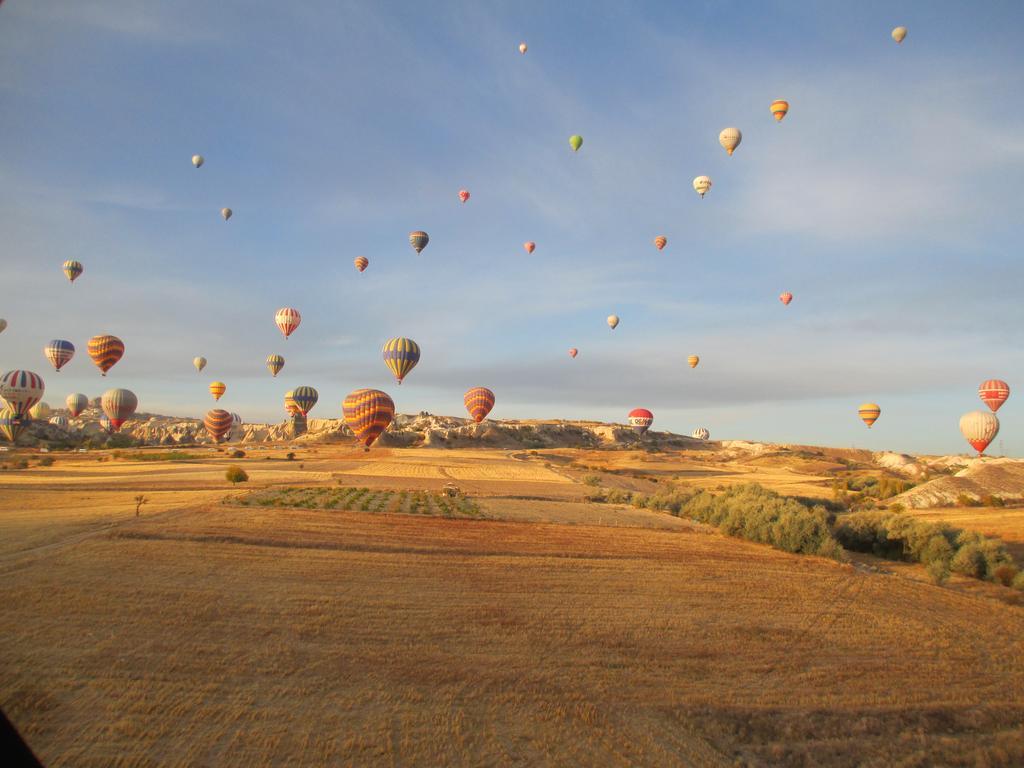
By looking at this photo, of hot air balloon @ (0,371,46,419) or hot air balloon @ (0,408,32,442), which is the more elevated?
hot air balloon @ (0,371,46,419)

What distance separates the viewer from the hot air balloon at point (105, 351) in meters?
71.6

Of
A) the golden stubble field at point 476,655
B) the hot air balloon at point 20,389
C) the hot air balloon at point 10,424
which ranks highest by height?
the hot air balloon at point 20,389

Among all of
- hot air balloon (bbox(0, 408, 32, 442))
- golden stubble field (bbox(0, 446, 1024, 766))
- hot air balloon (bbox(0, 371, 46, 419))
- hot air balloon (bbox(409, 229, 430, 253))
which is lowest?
golden stubble field (bbox(0, 446, 1024, 766))

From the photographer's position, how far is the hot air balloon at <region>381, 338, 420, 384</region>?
62906 millimetres

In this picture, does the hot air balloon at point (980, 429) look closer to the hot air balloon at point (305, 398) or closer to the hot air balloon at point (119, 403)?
the hot air balloon at point (305, 398)

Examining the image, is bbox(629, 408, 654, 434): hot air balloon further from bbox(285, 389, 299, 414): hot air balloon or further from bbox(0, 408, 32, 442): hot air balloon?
bbox(0, 408, 32, 442): hot air balloon

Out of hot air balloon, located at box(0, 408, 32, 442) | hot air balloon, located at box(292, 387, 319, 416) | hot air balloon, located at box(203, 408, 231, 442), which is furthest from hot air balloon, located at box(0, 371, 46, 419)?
hot air balloon, located at box(292, 387, 319, 416)

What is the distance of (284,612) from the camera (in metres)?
12.1

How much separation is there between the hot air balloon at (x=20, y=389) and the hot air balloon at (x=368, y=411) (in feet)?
153

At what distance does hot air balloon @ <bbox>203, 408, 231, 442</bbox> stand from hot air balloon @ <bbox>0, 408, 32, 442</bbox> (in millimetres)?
24016

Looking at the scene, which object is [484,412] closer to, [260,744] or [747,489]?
[747,489]

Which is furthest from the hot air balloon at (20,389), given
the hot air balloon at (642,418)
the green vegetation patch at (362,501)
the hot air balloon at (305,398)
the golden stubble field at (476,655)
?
the hot air balloon at (642,418)

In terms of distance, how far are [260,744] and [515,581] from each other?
8.81m

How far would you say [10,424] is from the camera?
82062mm
